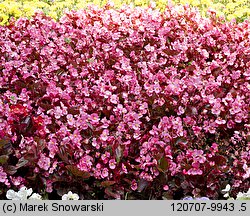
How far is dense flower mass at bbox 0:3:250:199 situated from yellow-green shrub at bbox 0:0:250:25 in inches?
33.3

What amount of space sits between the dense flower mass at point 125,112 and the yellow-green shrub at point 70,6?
845 millimetres

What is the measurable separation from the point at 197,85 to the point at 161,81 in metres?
0.28

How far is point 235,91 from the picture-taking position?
3486mm

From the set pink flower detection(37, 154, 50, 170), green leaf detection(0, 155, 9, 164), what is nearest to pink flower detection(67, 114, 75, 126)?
pink flower detection(37, 154, 50, 170)

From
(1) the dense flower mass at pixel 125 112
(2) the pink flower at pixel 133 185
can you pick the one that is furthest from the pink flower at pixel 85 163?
(2) the pink flower at pixel 133 185

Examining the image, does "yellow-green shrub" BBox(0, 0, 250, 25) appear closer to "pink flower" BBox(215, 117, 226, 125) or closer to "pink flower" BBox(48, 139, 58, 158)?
"pink flower" BBox(48, 139, 58, 158)

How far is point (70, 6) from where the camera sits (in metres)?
6.05

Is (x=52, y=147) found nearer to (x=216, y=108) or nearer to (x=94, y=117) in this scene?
(x=94, y=117)

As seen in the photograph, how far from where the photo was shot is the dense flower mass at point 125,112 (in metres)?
2.97

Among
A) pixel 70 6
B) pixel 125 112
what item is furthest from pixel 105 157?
pixel 70 6

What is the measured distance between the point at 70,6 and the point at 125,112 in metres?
3.03

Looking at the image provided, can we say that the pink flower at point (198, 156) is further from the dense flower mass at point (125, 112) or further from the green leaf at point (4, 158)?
the green leaf at point (4, 158)

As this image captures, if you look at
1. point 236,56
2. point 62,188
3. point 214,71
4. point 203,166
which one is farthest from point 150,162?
point 236,56

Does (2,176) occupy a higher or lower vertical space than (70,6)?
lower
